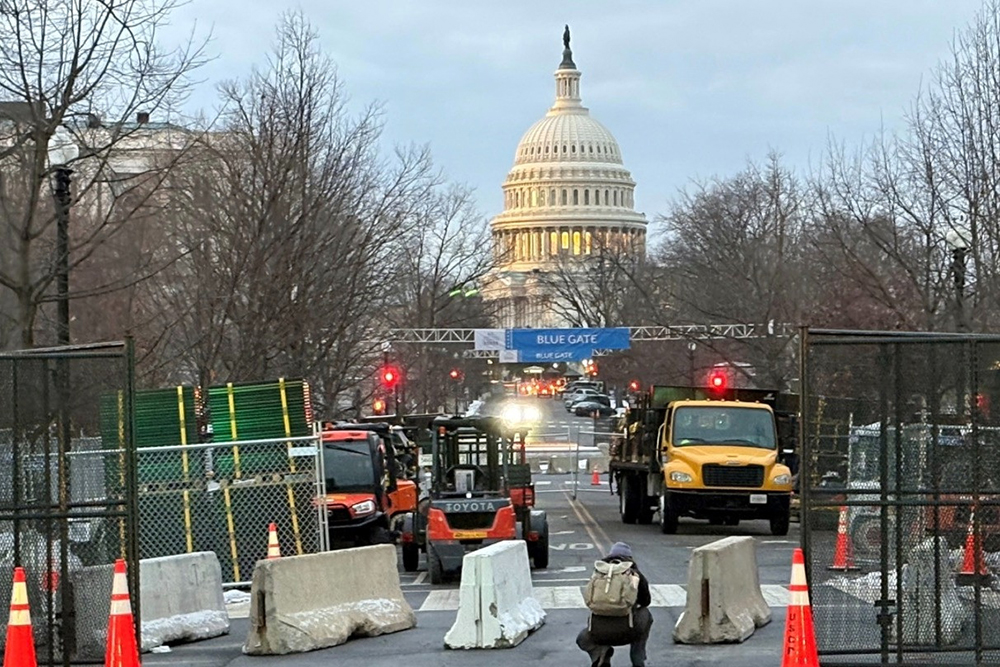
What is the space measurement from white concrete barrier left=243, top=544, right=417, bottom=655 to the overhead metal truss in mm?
28140

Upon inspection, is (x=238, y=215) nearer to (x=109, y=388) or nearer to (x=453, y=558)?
(x=453, y=558)

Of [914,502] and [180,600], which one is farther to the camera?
[180,600]

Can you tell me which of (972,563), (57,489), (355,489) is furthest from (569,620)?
(355,489)

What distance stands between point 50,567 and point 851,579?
5.43 metres

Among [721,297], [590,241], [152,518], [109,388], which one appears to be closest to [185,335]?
[152,518]

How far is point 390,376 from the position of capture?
48.4 meters

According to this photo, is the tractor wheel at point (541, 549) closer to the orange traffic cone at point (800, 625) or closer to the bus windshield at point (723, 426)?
the bus windshield at point (723, 426)

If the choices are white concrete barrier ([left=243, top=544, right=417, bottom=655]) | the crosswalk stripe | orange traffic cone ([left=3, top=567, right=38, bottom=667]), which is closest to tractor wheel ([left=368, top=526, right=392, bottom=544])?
the crosswalk stripe

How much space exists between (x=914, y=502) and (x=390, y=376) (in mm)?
37235

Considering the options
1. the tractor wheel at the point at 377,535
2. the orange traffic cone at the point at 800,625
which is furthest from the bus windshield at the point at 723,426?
the orange traffic cone at the point at 800,625

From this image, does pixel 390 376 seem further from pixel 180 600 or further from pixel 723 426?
pixel 180 600

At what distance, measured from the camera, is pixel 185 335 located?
106 ft

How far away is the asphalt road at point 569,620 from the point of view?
45.8ft

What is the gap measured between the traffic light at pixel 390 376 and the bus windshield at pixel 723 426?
2012 centimetres
